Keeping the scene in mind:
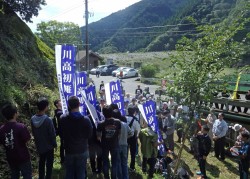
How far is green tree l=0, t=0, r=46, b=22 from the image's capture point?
13.0 metres

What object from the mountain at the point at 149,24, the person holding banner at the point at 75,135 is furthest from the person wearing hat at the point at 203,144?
the mountain at the point at 149,24

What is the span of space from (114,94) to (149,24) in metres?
125

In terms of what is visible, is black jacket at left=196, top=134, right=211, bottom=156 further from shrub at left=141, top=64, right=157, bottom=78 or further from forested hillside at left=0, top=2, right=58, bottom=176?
shrub at left=141, top=64, right=157, bottom=78

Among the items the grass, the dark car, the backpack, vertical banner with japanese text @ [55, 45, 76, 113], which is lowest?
the dark car

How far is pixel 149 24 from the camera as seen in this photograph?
129500mm

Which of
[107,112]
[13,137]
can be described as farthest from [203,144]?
[13,137]

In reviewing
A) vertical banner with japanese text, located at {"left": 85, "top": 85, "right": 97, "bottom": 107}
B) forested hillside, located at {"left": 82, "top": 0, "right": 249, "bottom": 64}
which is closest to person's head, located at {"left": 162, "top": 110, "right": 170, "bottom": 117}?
vertical banner with japanese text, located at {"left": 85, "top": 85, "right": 97, "bottom": 107}

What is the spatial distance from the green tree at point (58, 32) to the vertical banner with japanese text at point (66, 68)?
52621mm

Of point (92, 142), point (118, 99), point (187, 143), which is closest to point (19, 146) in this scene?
point (92, 142)

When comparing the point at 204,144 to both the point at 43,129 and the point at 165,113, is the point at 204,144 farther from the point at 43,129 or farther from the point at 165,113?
the point at 43,129

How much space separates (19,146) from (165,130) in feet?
22.2

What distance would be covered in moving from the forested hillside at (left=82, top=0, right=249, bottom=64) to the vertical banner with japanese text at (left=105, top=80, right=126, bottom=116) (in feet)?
208

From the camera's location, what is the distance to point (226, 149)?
11.9m

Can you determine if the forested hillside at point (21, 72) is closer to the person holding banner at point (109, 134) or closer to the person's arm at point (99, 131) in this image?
the person's arm at point (99, 131)
